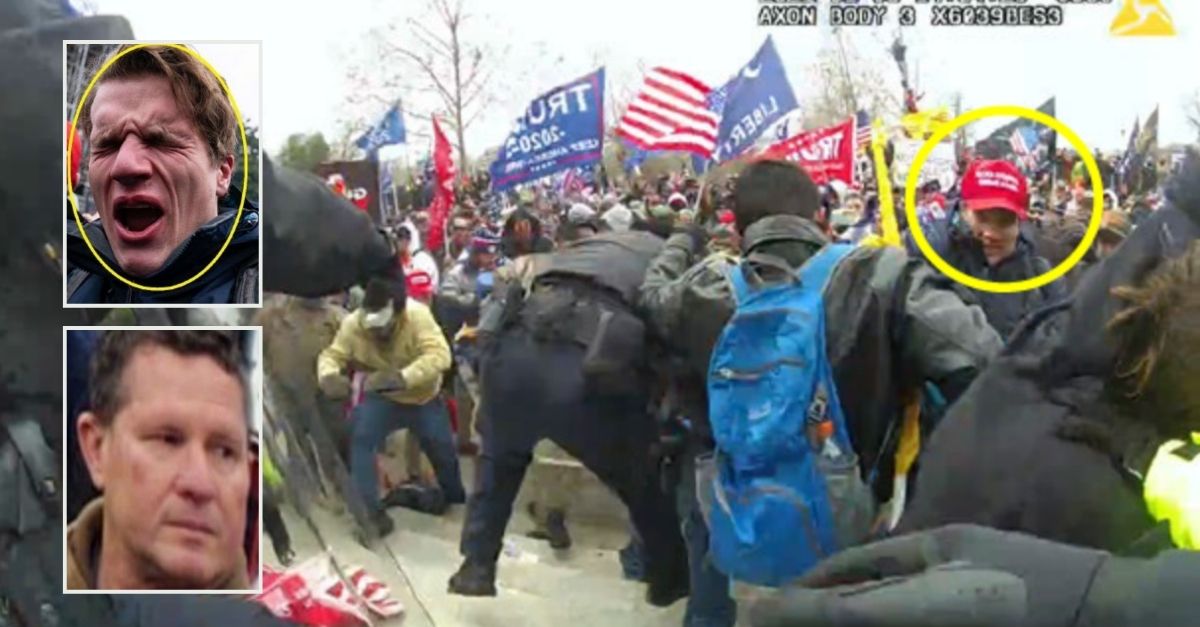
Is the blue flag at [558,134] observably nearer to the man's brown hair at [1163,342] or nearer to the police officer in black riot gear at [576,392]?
the police officer in black riot gear at [576,392]

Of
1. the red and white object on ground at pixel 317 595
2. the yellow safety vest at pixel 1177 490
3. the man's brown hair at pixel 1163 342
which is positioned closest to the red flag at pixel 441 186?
the red and white object on ground at pixel 317 595

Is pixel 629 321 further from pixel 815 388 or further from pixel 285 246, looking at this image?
pixel 285 246

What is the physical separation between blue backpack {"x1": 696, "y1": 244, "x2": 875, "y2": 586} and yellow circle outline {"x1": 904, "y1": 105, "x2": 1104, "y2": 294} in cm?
13

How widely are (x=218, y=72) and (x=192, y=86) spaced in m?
0.06

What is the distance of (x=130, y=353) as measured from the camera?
106 inches

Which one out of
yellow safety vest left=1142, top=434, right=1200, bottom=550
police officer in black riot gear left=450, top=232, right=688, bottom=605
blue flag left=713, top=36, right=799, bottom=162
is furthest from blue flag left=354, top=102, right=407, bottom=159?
yellow safety vest left=1142, top=434, right=1200, bottom=550

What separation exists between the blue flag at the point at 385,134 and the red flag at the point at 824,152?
0.60 m

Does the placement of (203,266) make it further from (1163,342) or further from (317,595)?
(1163,342)

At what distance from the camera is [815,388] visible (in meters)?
2.51

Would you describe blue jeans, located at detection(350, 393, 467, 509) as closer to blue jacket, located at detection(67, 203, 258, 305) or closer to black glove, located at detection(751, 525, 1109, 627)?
blue jacket, located at detection(67, 203, 258, 305)

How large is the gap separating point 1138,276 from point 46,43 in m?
1.84

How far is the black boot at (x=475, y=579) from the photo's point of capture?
2666 mm

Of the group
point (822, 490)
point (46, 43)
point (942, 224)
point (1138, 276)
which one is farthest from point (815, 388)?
point (46, 43)

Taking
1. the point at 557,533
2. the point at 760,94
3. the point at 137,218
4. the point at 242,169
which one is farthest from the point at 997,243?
the point at 137,218
